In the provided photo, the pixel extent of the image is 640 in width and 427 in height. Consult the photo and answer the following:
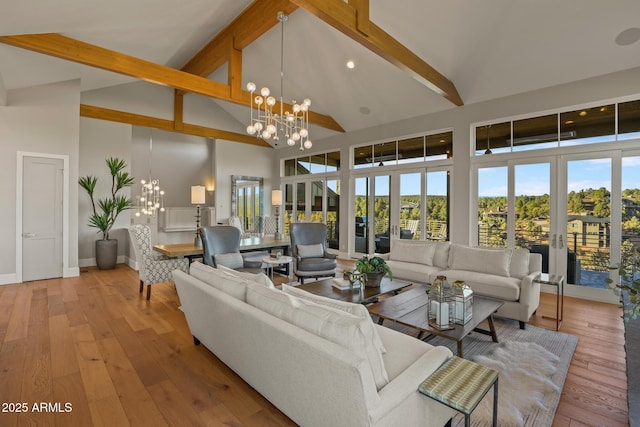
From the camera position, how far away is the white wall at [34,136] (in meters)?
5.07

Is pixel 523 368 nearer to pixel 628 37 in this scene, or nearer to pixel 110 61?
pixel 628 37

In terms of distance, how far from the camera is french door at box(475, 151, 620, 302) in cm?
443

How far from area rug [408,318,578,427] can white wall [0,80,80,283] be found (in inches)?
263

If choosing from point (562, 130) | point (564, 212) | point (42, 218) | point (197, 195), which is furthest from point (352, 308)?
point (42, 218)

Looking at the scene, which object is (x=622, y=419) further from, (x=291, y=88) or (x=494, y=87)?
(x=291, y=88)

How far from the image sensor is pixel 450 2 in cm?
391

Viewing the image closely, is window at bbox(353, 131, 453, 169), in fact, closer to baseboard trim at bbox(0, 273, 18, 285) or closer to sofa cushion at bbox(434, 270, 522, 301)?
sofa cushion at bbox(434, 270, 522, 301)

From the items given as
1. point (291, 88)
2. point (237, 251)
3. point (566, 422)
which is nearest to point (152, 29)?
point (291, 88)

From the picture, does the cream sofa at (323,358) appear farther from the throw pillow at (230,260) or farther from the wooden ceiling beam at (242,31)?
the wooden ceiling beam at (242,31)

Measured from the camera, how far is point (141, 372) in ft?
8.12

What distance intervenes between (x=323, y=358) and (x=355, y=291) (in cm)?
206

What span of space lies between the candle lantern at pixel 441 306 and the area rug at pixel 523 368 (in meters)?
0.51

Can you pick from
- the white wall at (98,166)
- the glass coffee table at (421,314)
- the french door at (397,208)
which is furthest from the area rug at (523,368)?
the white wall at (98,166)

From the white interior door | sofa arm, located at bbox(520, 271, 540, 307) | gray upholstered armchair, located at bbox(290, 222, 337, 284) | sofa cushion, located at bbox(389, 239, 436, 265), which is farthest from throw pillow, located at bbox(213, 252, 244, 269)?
sofa arm, located at bbox(520, 271, 540, 307)
